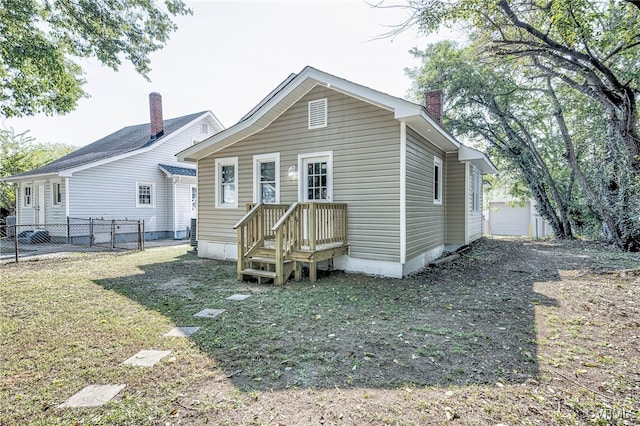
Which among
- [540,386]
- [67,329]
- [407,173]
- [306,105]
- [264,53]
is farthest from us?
[264,53]

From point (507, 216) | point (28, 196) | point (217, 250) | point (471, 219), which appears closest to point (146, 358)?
point (217, 250)

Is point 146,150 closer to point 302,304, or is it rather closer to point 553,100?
point 302,304

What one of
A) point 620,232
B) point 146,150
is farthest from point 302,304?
Result: point 146,150

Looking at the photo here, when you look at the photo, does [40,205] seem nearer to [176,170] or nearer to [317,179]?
[176,170]

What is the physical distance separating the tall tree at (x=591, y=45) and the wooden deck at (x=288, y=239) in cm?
439

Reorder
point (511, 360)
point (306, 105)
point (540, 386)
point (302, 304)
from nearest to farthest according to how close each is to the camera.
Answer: point (540, 386), point (511, 360), point (302, 304), point (306, 105)

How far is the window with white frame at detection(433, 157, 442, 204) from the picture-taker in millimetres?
9125

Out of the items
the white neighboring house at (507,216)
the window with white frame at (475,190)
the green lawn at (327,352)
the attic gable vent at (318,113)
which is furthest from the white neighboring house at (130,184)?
the white neighboring house at (507,216)

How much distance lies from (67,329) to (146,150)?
12919 millimetres

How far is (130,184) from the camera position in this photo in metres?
14.8

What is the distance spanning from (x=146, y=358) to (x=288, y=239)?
3581 millimetres

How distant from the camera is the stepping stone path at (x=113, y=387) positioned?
8.04 ft

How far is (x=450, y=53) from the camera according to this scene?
14195mm

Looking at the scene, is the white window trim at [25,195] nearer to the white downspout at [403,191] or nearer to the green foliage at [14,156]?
the green foliage at [14,156]
